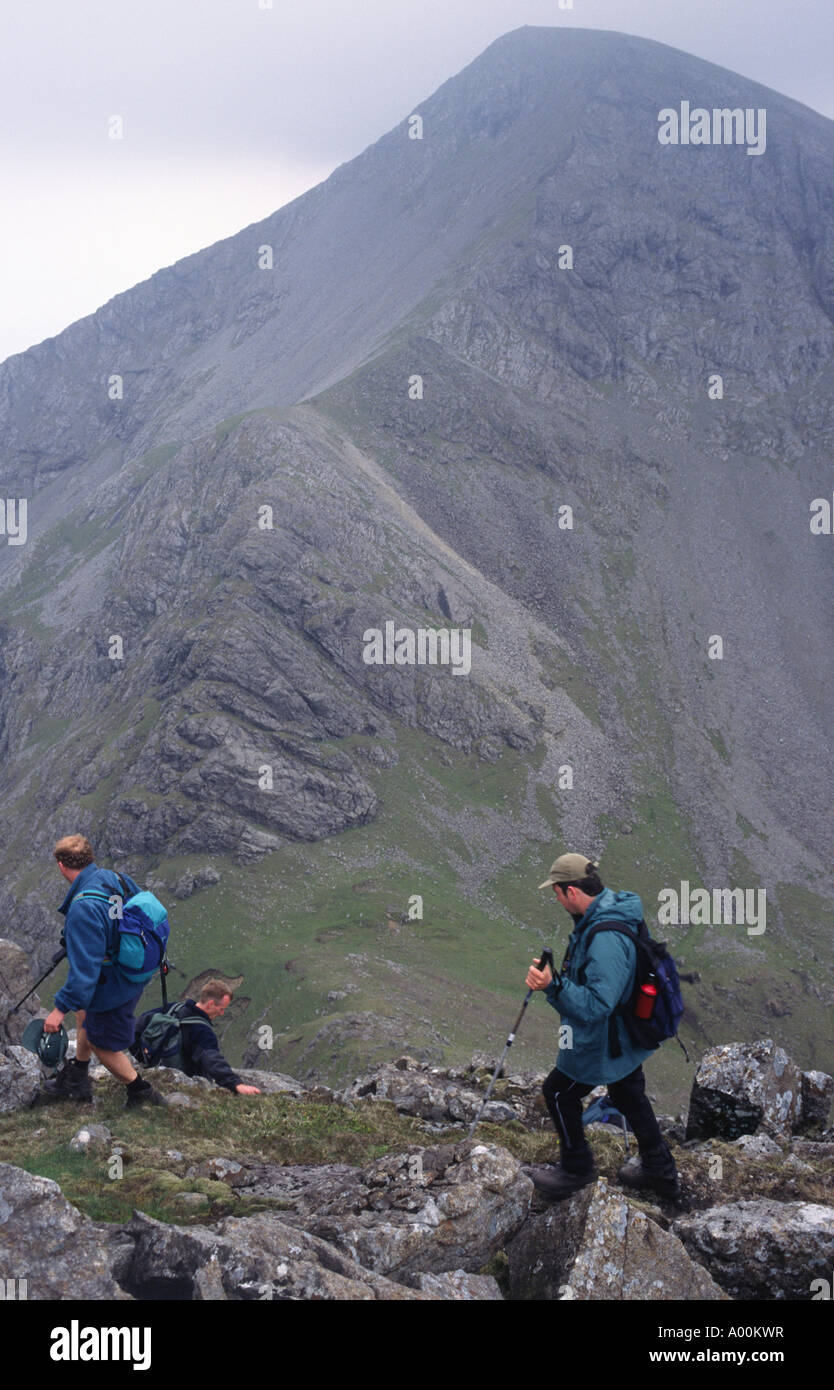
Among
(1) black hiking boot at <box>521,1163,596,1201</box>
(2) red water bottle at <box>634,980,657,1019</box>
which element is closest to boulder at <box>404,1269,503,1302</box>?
(1) black hiking boot at <box>521,1163,596,1201</box>

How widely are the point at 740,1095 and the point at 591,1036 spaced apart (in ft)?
23.1

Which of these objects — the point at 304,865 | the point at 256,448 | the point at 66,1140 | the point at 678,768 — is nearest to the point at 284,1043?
the point at 304,865

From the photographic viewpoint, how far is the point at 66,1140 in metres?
14.4

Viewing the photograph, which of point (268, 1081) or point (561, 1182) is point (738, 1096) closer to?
point (561, 1182)

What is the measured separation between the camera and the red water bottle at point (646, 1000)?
11.3m

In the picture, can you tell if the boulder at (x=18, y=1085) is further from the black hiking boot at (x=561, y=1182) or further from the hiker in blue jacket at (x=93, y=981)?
the black hiking boot at (x=561, y=1182)

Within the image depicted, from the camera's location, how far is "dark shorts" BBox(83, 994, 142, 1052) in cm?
1445

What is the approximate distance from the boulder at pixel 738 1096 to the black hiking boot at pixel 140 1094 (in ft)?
32.1

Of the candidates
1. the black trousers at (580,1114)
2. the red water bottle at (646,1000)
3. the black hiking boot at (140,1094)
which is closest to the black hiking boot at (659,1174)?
the black trousers at (580,1114)

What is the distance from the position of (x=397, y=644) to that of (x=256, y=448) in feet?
160

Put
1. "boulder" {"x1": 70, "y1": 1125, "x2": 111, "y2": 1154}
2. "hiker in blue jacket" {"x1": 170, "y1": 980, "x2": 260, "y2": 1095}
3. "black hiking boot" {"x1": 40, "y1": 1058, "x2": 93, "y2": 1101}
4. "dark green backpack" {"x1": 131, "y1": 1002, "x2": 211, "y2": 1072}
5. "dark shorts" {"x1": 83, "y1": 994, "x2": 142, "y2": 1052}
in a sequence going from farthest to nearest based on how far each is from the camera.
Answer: "dark green backpack" {"x1": 131, "y1": 1002, "x2": 211, "y2": 1072} → "hiker in blue jacket" {"x1": 170, "y1": 980, "x2": 260, "y2": 1095} → "black hiking boot" {"x1": 40, "y1": 1058, "x2": 93, "y2": 1101} → "dark shorts" {"x1": 83, "y1": 994, "x2": 142, "y2": 1052} → "boulder" {"x1": 70, "y1": 1125, "x2": 111, "y2": 1154}

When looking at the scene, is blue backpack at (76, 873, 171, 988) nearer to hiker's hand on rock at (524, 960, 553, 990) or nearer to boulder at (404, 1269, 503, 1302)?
hiker's hand on rock at (524, 960, 553, 990)

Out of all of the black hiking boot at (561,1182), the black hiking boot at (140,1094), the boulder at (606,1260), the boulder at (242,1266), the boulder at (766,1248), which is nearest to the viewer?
the boulder at (242,1266)

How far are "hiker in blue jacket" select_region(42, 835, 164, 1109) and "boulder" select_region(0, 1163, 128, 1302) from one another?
3390mm
